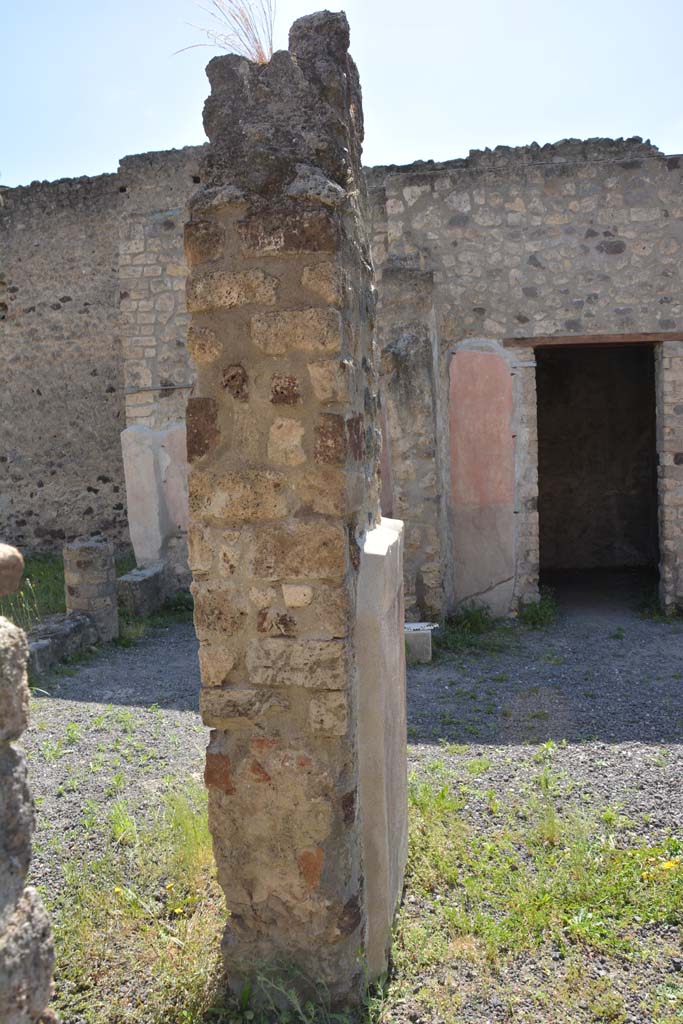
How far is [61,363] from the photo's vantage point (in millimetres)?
13188

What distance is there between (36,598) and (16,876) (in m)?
8.32

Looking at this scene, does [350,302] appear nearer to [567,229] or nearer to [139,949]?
[139,949]

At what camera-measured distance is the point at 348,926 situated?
2557 millimetres

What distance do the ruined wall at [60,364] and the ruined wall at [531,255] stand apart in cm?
638

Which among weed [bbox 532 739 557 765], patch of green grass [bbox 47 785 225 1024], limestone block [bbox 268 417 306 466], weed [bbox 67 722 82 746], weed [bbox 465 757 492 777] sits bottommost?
weed [bbox 532 739 557 765]

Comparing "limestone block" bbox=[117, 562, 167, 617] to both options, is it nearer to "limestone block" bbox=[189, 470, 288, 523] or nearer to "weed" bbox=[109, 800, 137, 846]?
"weed" bbox=[109, 800, 137, 846]

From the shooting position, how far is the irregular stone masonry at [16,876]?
138 cm

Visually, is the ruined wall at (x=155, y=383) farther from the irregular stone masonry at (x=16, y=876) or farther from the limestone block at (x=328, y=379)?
the irregular stone masonry at (x=16, y=876)

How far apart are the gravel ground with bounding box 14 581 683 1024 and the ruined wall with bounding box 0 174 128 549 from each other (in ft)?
20.0

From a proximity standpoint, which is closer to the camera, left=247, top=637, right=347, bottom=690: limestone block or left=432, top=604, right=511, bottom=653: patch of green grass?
left=247, top=637, right=347, bottom=690: limestone block

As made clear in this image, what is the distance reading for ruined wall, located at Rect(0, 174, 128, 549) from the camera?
42.5 ft

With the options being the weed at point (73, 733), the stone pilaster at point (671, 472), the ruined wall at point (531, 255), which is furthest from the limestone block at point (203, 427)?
the stone pilaster at point (671, 472)

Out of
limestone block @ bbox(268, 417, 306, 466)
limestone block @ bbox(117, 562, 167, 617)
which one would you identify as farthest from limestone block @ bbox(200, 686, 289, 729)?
limestone block @ bbox(117, 562, 167, 617)

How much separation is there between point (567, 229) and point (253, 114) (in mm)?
6133
